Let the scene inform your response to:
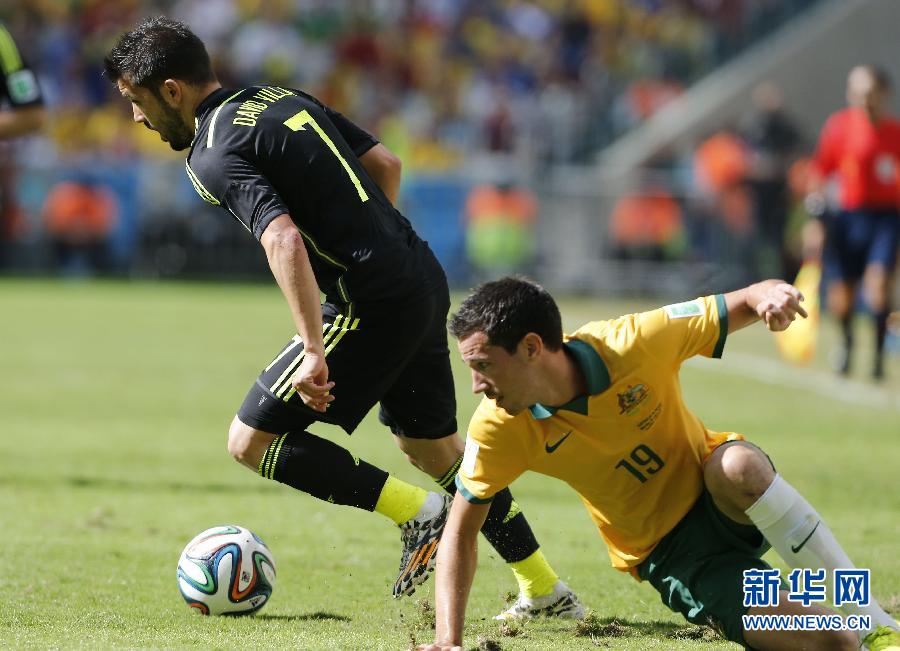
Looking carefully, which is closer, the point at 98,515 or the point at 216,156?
the point at 216,156

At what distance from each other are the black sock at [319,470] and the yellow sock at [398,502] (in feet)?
0.09

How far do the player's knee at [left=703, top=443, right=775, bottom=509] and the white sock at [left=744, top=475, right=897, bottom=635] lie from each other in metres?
0.03

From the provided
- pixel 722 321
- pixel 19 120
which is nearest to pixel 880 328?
pixel 19 120

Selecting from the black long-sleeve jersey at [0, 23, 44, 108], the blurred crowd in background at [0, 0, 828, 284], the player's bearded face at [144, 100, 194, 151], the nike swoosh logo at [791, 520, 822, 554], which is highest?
the blurred crowd in background at [0, 0, 828, 284]

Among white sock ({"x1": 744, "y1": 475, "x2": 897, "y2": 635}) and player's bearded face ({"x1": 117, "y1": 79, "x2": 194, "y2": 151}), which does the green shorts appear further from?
player's bearded face ({"x1": 117, "y1": 79, "x2": 194, "y2": 151})

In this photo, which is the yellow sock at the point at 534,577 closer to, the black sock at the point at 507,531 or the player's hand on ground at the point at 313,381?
the black sock at the point at 507,531

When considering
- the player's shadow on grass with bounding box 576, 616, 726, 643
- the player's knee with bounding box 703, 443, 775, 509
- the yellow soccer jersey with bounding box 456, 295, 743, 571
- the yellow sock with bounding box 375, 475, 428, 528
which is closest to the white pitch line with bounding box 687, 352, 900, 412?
the player's shadow on grass with bounding box 576, 616, 726, 643

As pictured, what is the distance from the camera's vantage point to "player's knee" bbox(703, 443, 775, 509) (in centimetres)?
414

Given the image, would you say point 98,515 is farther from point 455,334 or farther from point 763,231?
point 763,231

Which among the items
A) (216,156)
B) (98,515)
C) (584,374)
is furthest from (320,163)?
(98,515)

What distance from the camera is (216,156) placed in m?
4.75

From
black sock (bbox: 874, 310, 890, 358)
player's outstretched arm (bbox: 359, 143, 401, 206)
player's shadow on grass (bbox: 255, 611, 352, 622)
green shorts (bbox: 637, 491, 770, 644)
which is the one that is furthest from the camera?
black sock (bbox: 874, 310, 890, 358)

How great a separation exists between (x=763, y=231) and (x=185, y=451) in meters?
13.0

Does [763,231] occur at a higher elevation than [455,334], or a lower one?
higher
